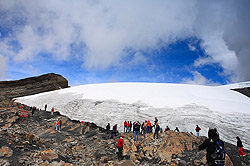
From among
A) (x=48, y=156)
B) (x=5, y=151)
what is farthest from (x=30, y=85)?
(x=48, y=156)

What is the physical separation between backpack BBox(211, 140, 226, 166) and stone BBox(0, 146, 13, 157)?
8.27 meters

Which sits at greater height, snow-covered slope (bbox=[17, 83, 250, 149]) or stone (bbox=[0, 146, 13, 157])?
snow-covered slope (bbox=[17, 83, 250, 149])

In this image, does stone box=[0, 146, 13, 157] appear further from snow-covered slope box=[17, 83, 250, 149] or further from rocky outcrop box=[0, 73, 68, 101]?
rocky outcrop box=[0, 73, 68, 101]

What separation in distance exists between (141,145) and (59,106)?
60.5ft

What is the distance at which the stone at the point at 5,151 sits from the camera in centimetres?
632

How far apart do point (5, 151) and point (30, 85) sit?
46.5 m

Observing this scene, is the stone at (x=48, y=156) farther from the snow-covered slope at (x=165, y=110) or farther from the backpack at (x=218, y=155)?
the snow-covered slope at (x=165, y=110)

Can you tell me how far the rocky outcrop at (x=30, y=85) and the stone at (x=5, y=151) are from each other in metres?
43.2

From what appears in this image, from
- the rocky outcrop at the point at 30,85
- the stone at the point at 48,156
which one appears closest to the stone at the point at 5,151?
the stone at the point at 48,156

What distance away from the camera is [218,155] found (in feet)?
9.83

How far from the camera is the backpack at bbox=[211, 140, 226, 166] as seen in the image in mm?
2969

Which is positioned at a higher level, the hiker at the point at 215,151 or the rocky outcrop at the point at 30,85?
the rocky outcrop at the point at 30,85

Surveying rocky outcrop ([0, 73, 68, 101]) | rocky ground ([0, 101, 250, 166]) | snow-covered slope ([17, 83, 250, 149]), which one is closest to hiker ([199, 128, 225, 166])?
rocky ground ([0, 101, 250, 166])

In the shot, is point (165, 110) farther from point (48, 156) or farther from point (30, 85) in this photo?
point (30, 85)
